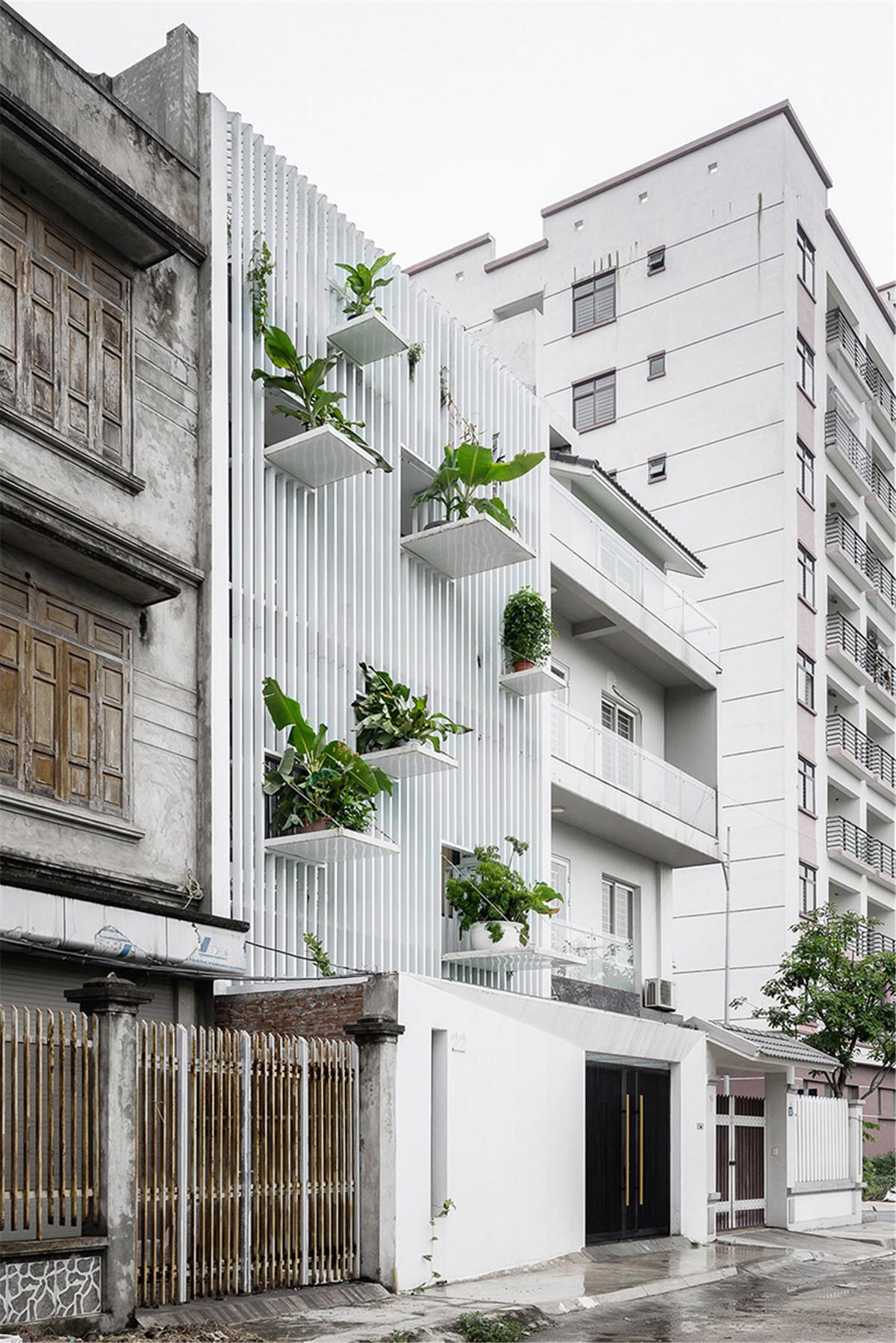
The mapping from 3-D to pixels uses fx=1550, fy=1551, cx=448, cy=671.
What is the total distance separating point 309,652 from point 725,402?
27412 millimetres

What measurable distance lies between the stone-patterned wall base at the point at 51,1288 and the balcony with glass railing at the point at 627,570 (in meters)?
15.4

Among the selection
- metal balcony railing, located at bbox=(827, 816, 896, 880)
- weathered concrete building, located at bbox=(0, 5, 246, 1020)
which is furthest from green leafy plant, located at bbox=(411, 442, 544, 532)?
metal balcony railing, located at bbox=(827, 816, 896, 880)

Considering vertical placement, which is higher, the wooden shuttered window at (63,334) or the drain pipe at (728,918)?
the wooden shuttered window at (63,334)

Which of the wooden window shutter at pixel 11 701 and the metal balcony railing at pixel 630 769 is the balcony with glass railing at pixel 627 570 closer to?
the metal balcony railing at pixel 630 769

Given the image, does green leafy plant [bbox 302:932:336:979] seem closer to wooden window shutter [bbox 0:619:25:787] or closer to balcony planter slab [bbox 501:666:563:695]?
wooden window shutter [bbox 0:619:25:787]

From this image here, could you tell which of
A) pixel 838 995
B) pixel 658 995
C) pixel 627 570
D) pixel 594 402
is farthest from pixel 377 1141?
pixel 594 402

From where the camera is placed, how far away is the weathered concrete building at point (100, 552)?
13719mm

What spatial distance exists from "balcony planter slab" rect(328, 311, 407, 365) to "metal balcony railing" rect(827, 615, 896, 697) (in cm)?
2753

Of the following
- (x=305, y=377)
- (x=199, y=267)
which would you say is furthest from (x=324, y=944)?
(x=199, y=267)

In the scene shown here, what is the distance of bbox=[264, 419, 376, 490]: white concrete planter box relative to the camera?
17.0 m

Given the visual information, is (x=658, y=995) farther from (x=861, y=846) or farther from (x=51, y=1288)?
(x=861, y=846)

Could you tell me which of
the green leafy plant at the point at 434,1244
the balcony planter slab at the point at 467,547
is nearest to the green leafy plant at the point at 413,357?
the balcony planter slab at the point at 467,547

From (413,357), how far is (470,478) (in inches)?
73.5

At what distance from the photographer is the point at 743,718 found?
40.8m
